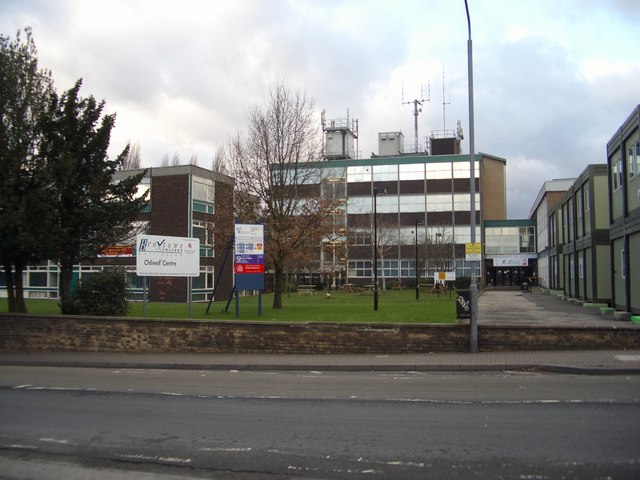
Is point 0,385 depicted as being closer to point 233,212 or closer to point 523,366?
point 523,366

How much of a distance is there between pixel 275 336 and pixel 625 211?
625 inches

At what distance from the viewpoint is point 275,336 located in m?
15.9

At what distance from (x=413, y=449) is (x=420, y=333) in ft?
29.4

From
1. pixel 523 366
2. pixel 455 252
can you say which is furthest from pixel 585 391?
pixel 455 252

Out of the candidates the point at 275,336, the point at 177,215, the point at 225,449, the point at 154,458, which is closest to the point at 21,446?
the point at 154,458

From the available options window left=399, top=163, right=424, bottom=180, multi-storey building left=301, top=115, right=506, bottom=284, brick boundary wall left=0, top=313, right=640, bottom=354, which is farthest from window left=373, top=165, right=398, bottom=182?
brick boundary wall left=0, top=313, right=640, bottom=354

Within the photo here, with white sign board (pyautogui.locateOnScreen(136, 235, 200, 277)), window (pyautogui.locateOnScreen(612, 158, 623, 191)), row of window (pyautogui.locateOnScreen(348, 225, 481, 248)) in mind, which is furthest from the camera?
row of window (pyautogui.locateOnScreen(348, 225, 481, 248))

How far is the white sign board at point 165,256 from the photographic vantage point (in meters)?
18.8

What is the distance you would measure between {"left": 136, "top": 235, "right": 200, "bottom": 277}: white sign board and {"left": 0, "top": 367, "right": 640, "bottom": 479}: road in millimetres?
7252

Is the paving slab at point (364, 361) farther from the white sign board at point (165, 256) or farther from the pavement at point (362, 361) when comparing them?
the white sign board at point (165, 256)

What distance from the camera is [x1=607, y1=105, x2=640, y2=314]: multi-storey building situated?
22188 mm

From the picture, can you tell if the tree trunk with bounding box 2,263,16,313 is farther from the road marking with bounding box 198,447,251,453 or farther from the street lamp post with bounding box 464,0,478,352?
the road marking with bounding box 198,447,251,453

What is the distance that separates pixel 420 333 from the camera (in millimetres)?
15258

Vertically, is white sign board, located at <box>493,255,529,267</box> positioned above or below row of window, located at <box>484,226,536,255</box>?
below
